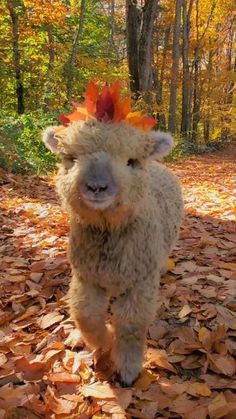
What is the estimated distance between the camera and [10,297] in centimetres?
384

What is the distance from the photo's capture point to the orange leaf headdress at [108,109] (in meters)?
2.47

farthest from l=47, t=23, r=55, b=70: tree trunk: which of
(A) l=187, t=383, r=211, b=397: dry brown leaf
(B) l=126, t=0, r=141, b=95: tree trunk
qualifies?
(A) l=187, t=383, r=211, b=397: dry brown leaf

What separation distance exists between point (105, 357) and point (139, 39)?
491 inches

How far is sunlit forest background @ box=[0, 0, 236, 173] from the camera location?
39.3ft

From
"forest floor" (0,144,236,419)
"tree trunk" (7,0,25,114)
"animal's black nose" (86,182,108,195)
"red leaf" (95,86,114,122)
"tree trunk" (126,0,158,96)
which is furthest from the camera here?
"tree trunk" (7,0,25,114)

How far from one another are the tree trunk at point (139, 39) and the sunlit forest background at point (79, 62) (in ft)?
0.09

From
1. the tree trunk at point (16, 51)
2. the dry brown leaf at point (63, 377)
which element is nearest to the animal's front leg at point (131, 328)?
the dry brown leaf at point (63, 377)

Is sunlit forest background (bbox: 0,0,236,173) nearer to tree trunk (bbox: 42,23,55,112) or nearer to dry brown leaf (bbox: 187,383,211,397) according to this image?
tree trunk (bbox: 42,23,55,112)

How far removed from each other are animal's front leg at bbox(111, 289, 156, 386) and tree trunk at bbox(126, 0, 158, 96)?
12.1m

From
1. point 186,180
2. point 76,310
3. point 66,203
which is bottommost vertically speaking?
point 186,180

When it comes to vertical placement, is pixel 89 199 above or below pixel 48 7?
below

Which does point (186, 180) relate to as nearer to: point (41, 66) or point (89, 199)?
point (89, 199)

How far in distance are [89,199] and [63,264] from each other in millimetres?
2255

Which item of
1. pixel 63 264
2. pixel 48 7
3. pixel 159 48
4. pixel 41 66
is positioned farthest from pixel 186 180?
pixel 159 48
